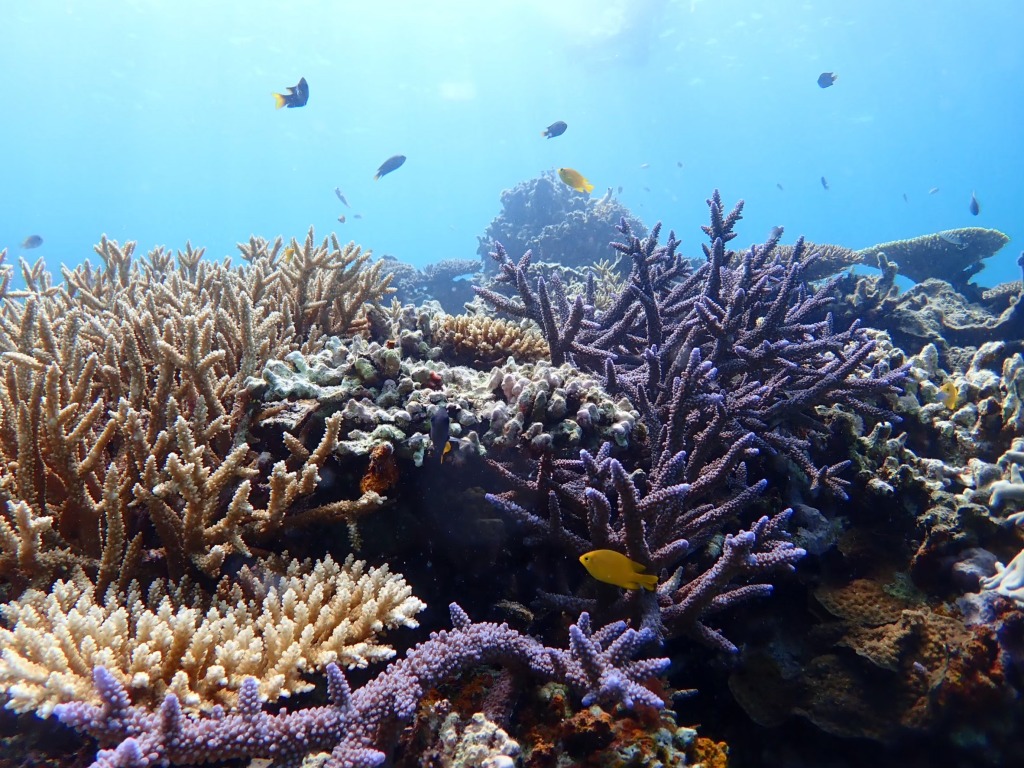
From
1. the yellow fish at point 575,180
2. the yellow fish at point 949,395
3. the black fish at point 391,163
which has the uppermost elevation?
the black fish at point 391,163

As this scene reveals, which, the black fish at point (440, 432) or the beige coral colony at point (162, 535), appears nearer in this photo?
the beige coral colony at point (162, 535)

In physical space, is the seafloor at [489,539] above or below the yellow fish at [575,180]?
below

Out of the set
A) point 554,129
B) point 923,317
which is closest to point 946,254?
point 923,317

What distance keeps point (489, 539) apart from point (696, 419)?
1.48m

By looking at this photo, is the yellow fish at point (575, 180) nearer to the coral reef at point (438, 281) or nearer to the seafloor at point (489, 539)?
the seafloor at point (489, 539)

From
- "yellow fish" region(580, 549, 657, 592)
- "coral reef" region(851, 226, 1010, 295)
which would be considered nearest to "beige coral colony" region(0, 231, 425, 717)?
"yellow fish" region(580, 549, 657, 592)

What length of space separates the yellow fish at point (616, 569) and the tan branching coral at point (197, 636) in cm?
77

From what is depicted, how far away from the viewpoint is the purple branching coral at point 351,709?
4.74ft

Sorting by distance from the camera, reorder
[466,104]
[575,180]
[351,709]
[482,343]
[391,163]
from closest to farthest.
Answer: [351,709]
[482,343]
[575,180]
[391,163]
[466,104]

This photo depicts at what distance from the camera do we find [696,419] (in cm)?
311

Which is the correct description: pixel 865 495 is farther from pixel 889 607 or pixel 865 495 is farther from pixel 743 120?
pixel 743 120

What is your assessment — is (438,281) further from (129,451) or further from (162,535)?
(162,535)

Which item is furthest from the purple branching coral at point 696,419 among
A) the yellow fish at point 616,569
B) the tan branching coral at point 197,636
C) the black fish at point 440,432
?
the tan branching coral at point 197,636

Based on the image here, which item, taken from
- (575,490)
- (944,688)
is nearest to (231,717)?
(575,490)
